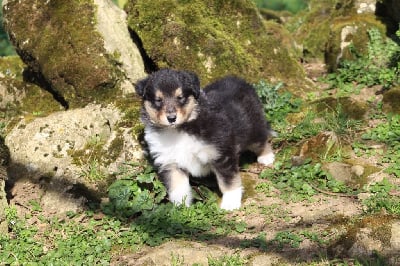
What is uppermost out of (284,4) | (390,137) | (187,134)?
(187,134)

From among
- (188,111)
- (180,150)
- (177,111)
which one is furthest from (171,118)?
(180,150)

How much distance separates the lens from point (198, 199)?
5.75 metres

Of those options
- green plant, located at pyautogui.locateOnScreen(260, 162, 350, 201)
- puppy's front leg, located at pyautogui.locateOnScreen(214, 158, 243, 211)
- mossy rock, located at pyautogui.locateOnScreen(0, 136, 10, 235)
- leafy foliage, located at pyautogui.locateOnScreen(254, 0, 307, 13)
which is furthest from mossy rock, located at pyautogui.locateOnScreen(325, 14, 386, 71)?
leafy foliage, located at pyautogui.locateOnScreen(254, 0, 307, 13)

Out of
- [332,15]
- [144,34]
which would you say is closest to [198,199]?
[144,34]

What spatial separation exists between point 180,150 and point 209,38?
2.61m

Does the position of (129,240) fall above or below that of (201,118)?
below

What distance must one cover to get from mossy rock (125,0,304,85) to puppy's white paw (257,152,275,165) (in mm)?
1555

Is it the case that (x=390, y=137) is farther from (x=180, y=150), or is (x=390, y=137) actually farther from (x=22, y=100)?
(x=22, y=100)

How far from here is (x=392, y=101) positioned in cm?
682

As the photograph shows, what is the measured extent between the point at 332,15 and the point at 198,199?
215 inches

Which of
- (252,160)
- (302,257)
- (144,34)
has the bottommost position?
(252,160)

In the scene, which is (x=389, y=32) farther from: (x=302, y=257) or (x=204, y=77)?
(x=302, y=257)

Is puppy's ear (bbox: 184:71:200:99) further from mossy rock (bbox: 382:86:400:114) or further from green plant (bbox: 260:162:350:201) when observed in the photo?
mossy rock (bbox: 382:86:400:114)

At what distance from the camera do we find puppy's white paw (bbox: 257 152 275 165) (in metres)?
6.32
